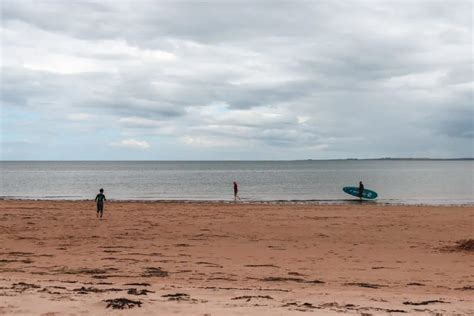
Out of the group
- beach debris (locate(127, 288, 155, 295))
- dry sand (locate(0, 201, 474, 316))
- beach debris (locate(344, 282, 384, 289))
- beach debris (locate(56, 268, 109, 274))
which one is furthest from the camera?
beach debris (locate(56, 268, 109, 274))

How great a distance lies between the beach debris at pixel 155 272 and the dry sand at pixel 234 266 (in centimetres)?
2

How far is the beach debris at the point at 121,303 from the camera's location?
728cm

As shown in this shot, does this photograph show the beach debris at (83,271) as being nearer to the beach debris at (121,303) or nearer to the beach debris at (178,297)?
the beach debris at (178,297)

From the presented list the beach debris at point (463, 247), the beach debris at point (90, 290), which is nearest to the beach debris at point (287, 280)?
the beach debris at point (90, 290)

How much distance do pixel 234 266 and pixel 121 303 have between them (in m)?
5.35

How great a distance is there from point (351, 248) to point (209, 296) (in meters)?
8.77

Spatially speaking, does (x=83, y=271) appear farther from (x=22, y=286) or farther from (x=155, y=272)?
(x=22, y=286)

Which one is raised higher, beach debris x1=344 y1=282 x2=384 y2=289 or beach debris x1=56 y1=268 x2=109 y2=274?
beach debris x1=344 y1=282 x2=384 y2=289

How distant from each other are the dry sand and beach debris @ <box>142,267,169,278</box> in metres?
0.02

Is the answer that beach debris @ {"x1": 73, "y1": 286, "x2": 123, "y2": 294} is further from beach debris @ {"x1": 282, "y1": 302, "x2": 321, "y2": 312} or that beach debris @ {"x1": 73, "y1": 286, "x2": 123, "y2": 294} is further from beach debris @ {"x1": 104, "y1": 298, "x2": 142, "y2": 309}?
beach debris @ {"x1": 282, "y1": 302, "x2": 321, "y2": 312}

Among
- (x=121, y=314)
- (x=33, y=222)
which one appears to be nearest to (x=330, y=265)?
(x=121, y=314)

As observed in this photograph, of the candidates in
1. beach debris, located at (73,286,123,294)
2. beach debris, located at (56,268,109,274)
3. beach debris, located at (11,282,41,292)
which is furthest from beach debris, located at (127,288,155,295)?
beach debris, located at (56,268,109,274)

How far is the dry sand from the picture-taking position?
25.1 feet

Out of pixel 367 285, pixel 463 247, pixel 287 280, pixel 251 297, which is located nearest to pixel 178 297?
pixel 251 297
